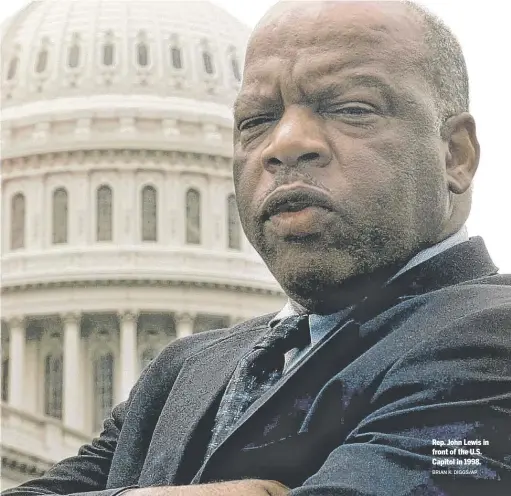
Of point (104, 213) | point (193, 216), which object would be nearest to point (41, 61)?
point (104, 213)

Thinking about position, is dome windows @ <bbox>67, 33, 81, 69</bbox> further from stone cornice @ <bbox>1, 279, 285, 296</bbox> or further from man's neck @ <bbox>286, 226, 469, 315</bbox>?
man's neck @ <bbox>286, 226, 469, 315</bbox>

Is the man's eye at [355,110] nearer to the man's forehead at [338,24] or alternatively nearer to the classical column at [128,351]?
the man's forehead at [338,24]

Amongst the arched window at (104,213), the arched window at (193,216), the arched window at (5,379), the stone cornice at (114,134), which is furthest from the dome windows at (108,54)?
the arched window at (5,379)

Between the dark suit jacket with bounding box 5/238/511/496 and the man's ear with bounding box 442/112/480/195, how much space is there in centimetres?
9

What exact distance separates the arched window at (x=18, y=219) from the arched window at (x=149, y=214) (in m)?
4.55

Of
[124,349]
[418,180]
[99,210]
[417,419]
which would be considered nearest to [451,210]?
[418,180]

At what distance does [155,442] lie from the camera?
187 centimetres

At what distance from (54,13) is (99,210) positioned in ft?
27.1

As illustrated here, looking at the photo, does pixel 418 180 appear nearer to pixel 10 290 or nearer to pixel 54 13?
pixel 10 290

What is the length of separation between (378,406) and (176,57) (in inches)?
1883

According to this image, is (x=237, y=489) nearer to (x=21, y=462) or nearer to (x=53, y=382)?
(x=21, y=462)

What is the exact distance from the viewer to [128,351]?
43188mm

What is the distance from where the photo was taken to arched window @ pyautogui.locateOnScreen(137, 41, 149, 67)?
47719 mm

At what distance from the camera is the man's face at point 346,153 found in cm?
160
